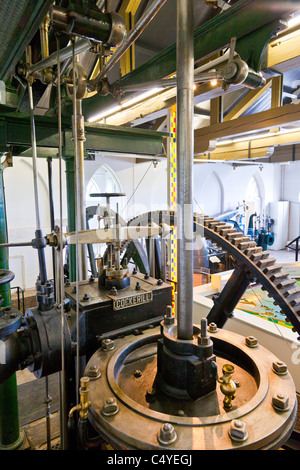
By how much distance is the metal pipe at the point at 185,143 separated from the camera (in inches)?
29.6

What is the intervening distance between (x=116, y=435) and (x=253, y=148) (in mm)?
5403

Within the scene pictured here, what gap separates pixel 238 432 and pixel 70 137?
1.83 meters

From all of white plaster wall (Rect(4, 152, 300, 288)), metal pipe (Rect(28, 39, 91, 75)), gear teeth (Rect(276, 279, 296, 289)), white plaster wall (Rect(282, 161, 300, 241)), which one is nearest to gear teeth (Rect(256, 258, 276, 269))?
gear teeth (Rect(276, 279, 296, 289))

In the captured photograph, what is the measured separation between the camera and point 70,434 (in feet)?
3.12

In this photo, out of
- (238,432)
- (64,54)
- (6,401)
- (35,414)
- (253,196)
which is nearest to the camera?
(238,432)

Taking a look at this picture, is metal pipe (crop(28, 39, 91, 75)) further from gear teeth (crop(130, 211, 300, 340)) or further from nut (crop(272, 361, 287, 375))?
gear teeth (crop(130, 211, 300, 340))

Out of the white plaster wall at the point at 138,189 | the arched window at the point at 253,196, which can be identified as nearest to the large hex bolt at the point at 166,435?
the white plaster wall at the point at 138,189

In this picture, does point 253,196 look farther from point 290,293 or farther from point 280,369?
point 280,369

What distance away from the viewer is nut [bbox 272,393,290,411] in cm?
70

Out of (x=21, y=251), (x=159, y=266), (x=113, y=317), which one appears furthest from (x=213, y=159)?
(x=113, y=317)

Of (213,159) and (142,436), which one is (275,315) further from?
(213,159)

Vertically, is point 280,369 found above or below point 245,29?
below

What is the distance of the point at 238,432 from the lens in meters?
0.62

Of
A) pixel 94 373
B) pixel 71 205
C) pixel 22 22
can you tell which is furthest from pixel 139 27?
pixel 71 205
